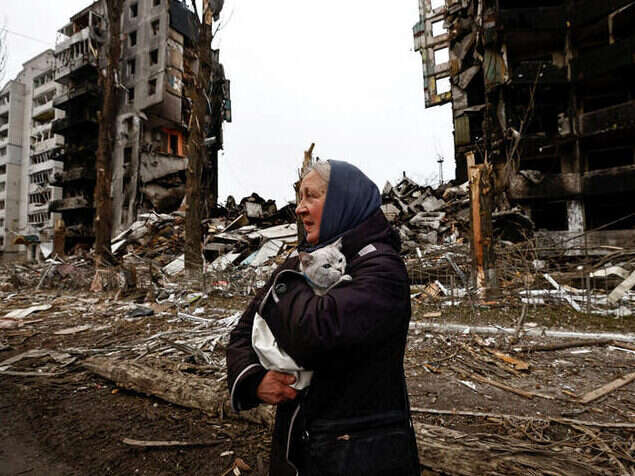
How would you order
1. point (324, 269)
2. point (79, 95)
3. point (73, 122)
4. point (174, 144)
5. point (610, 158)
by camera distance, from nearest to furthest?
point (324, 269)
point (610, 158)
point (79, 95)
point (174, 144)
point (73, 122)

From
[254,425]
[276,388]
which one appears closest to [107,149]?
A: [254,425]

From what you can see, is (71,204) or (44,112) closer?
(71,204)

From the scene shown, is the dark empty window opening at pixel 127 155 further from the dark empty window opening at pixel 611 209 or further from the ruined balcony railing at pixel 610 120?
the dark empty window opening at pixel 611 209

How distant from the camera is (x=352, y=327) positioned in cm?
97

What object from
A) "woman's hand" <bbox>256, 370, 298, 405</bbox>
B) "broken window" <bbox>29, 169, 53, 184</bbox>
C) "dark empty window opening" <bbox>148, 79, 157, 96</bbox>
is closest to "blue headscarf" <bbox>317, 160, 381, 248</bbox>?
"woman's hand" <bbox>256, 370, 298, 405</bbox>

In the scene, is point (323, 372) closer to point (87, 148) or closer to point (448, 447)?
→ point (448, 447)

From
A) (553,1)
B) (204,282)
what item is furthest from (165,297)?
(553,1)

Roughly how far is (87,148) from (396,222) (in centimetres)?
3329

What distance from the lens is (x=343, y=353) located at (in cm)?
101

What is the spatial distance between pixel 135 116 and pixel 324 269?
116 feet

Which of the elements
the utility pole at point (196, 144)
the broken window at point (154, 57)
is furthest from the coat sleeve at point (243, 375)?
the broken window at point (154, 57)

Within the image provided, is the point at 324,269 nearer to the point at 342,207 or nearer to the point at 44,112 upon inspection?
the point at 342,207

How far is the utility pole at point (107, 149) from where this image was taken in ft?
44.8

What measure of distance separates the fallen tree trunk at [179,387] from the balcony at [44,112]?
5593cm
